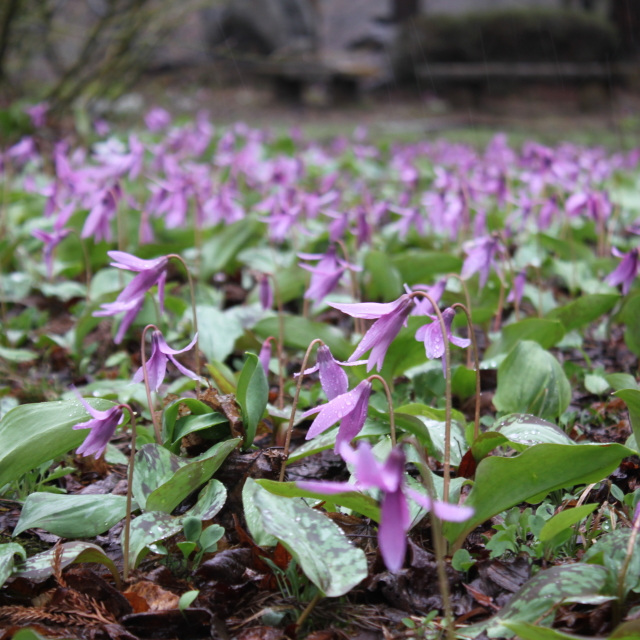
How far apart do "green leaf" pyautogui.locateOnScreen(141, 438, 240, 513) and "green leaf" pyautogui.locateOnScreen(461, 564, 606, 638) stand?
0.49 metres

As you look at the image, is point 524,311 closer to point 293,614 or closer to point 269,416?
point 269,416

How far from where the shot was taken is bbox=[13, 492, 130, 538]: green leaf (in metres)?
1.09

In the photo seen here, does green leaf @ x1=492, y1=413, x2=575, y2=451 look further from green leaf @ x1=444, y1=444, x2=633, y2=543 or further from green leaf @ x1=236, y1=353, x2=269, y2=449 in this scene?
green leaf @ x1=236, y1=353, x2=269, y2=449

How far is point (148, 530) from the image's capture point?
3.58 feet

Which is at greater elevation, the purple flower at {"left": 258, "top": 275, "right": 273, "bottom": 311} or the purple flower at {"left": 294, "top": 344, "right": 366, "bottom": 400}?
the purple flower at {"left": 294, "top": 344, "right": 366, "bottom": 400}

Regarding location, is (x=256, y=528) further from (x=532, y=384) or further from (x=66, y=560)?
(x=532, y=384)

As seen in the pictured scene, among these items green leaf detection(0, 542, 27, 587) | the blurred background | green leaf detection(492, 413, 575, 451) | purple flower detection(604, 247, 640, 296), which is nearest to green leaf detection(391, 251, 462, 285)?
purple flower detection(604, 247, 640, 296)

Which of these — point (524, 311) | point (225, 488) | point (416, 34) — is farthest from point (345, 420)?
point (416, 34)

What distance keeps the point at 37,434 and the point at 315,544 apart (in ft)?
1.79

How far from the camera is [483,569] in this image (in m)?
1.11

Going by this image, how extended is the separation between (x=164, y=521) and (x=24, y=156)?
9.68ft

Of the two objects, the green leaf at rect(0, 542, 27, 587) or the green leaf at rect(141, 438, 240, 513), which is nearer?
the green leaf at rect(0, 542, 27, 587)

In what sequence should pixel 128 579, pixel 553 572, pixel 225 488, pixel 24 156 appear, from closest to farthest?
pixel 553 572, pixel 128 579, pixel 225 488, pixel 24 156

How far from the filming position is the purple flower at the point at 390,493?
0.65 metres
